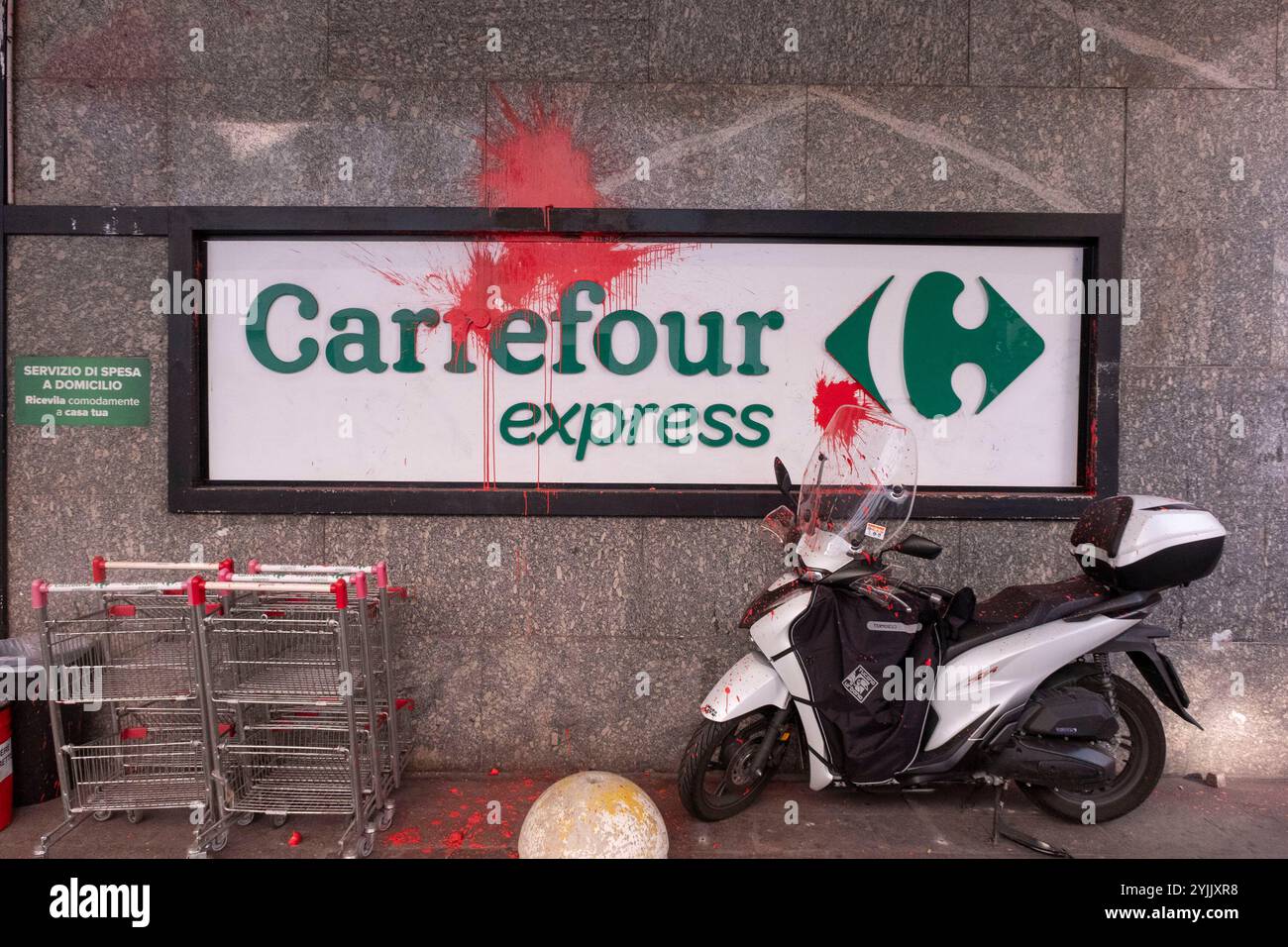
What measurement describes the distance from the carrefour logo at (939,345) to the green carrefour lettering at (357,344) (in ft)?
9.17

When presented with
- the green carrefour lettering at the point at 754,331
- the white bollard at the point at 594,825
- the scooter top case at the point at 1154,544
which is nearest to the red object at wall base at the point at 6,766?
the white bollard at the point at 594,825

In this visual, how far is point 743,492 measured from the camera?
419 centimetres

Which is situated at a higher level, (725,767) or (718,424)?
(718,424)

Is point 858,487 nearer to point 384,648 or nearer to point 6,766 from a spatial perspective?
point 384,648

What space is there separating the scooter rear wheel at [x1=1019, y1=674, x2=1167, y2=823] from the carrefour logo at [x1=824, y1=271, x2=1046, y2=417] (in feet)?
6.13

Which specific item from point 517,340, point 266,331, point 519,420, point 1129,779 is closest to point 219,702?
point 519,420

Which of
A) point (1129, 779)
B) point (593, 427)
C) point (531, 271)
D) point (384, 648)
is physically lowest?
point (1129, 779)

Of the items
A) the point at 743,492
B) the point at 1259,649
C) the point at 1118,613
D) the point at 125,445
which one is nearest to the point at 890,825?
the point at 1118,613

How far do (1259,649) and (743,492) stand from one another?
10.8ft

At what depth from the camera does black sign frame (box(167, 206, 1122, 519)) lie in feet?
13.5

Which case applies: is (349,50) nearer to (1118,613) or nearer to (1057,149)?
(1057,149)

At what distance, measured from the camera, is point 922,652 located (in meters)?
3.25

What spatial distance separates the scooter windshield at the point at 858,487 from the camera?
3.28 meters

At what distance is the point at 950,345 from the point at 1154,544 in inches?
63.5
